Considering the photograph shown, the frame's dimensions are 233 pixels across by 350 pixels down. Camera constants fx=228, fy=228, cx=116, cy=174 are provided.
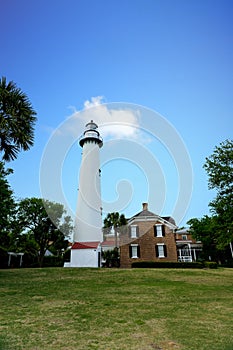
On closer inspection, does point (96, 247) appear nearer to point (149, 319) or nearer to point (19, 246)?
point (19, 246)

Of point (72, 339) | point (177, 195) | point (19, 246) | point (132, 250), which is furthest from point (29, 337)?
point (19, 246)

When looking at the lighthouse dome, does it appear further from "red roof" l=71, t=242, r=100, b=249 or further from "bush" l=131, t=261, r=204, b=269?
"bush" l=131, t=261, r=204, b=269

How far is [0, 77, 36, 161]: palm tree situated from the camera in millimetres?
10492

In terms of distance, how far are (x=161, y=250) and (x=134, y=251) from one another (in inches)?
113

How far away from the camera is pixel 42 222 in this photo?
85.6 feet

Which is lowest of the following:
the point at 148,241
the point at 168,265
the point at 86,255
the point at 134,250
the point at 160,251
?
the point at 168,265

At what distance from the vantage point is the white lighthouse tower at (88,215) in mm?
21125

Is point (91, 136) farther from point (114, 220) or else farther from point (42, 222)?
point (42, 222)

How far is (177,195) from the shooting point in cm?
1012

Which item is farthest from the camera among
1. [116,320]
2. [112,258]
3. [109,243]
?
[109,243]

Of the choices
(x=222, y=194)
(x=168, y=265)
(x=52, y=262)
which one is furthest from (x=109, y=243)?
(x=222, y=194)

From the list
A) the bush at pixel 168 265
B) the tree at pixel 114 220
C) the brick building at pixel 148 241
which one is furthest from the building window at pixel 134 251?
the bush at pixel 168 265

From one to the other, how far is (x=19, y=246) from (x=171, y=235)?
1719cm

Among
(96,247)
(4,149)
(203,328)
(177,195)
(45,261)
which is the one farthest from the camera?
(45,261)
